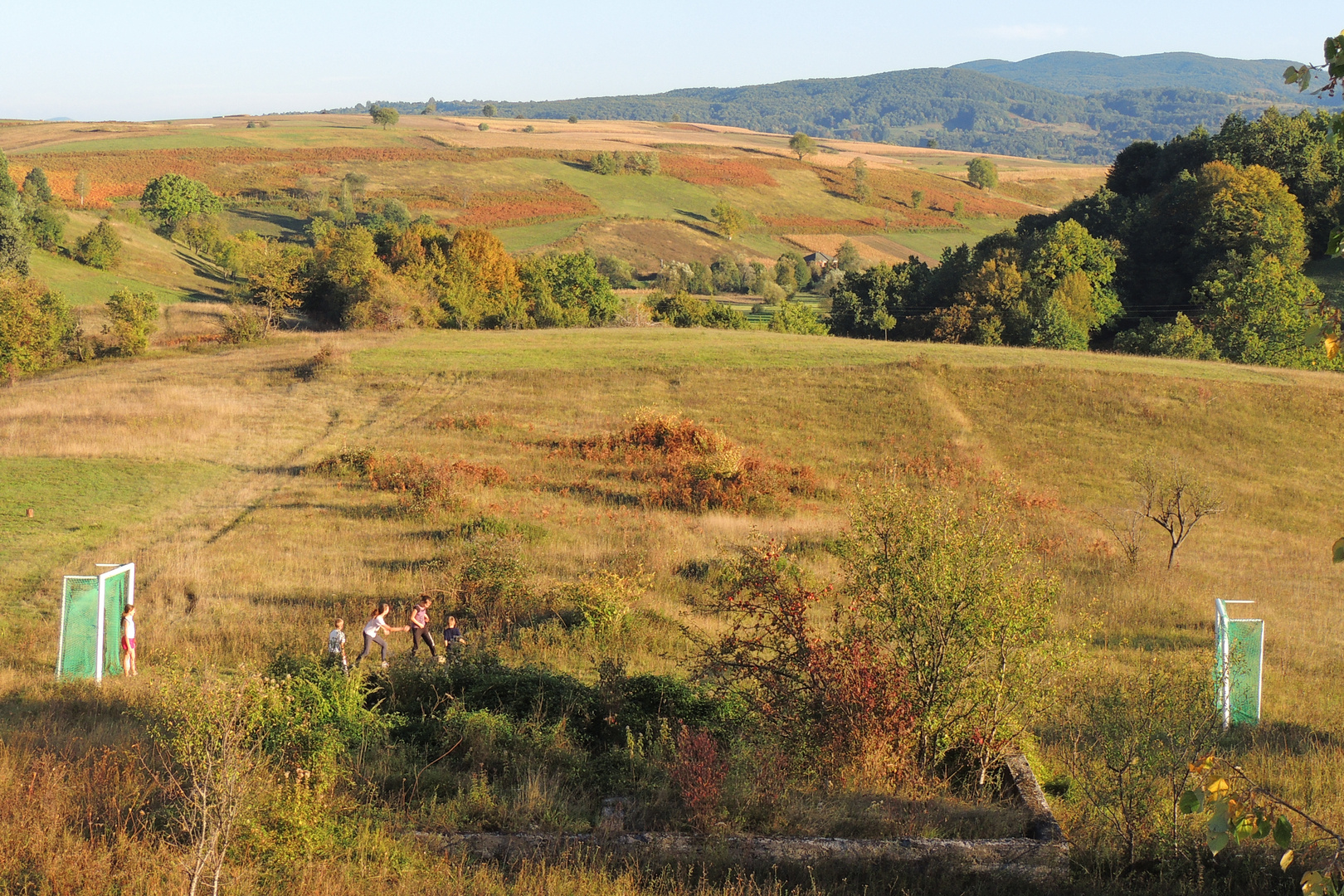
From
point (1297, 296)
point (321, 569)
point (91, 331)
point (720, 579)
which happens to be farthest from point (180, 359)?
point (1297, 296)

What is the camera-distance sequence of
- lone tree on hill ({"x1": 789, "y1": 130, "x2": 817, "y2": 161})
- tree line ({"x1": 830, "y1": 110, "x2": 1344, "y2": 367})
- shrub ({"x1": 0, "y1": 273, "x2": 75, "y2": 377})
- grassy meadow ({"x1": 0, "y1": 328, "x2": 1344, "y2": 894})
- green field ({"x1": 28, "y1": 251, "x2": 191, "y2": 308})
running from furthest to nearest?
1. lone tree on hill ({"x1": 789, "y1": 130, "x2": 817, "y2": 161})
2. green field ({"x1": 28, "y1": 251, "x2": 191, "y2": 308})
3. tree line ({"x1": 830, "y1": 110, "x2": 1344, "y2": 367})
4. shrub ({"x1": 0, "y1": 273, "x2": 75, "y2": 377})
5. grassy meadow ({"x1": 0, "y1": 328, "x2": 1344, "y2": 894})

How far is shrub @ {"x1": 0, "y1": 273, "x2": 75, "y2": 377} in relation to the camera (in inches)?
1806

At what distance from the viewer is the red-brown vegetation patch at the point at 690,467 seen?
28.2 m

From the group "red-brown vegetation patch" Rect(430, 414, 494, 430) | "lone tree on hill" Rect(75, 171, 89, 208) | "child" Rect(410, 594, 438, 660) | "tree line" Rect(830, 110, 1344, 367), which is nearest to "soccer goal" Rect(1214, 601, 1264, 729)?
"child" Rect(410, 594, 438, 660)

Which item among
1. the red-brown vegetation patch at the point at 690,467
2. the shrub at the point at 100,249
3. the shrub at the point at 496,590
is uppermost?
the shrub at the point at 100,249

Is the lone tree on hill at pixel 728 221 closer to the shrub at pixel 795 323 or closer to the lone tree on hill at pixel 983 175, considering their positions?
the shrub at pixel 795 323

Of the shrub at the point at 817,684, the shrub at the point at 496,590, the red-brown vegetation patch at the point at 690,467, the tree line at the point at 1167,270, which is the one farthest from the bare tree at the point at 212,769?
the tree line at the point at 1167,270

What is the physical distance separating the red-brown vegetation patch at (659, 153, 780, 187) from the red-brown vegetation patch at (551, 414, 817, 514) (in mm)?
123311

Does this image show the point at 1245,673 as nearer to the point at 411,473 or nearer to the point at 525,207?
the point at 411,473

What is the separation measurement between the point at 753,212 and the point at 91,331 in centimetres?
10299

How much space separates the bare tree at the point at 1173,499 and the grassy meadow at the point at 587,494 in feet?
2.33

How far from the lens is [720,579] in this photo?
61.7ft

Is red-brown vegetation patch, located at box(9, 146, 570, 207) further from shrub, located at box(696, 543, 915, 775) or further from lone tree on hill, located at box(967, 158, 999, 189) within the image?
Answer: shrub, located at box(696, 543, 915, 775)

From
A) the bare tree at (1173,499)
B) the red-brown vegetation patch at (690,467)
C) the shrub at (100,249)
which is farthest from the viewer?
the shrub at (100,249)
